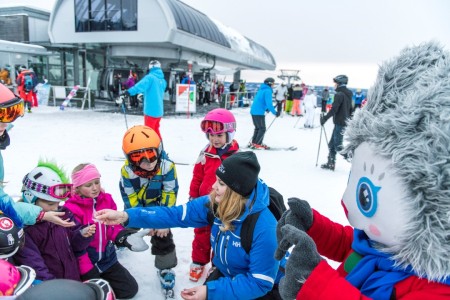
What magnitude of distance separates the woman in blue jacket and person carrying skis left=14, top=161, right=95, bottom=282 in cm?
55

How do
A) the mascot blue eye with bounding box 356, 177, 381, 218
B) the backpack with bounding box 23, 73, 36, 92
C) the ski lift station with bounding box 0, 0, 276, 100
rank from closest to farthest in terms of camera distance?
the mascot blue eye with bounding box 356, 177, 381, 218
the backpack with bounding box 23, 73, 36, 92
the ski lift station with bounding box 0, 0, 276, 100

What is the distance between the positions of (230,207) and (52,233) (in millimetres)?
1233

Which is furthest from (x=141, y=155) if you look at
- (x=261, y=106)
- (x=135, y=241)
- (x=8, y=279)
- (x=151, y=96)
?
(x=261, y=106)

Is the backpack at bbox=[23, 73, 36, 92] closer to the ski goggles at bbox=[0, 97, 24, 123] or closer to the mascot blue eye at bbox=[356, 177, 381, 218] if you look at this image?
the ski goggles at bbox=[0, 97, 24, 123]

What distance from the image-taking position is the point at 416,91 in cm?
89

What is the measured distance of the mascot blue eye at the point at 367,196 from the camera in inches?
37.7

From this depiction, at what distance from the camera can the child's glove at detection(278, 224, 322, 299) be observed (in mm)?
1009

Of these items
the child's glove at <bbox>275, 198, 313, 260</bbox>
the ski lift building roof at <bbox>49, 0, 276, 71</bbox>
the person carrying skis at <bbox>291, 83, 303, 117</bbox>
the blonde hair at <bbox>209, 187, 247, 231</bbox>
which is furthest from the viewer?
the person carrying skis at <bbox>291, 83, 303, 117</bbox>

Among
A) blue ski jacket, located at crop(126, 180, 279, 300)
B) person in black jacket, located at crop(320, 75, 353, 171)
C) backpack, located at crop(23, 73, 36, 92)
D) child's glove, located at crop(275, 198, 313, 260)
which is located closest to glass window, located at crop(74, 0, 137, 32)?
backpack, located at crop(23, 73, 36, 92)

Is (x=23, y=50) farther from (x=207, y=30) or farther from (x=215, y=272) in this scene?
(x=215, y=272)

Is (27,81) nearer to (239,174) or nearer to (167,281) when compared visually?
Result: (167,281)

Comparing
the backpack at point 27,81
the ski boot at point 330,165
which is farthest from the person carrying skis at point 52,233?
the backpack at point 27,81

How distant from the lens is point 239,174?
1713 millimetres

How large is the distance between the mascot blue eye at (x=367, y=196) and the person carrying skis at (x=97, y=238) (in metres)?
1.64
